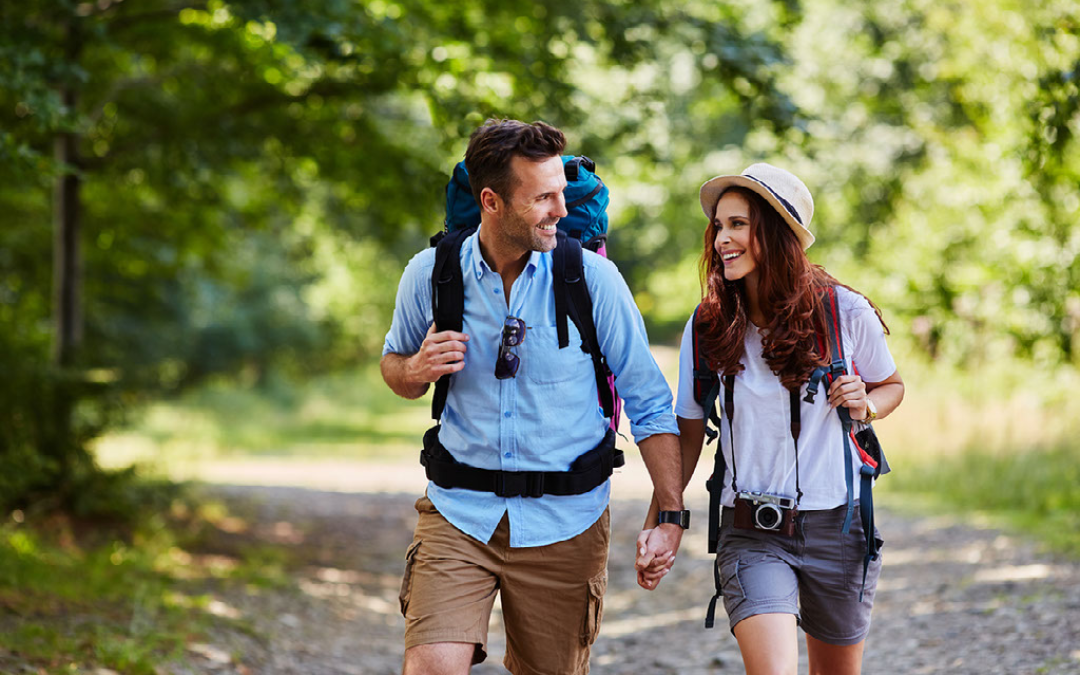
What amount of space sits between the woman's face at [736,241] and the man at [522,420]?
0.33 m

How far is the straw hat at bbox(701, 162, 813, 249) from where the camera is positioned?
3.57 meters

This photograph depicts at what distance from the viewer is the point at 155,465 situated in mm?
10125

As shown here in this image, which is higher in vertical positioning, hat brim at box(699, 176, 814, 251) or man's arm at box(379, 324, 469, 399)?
hat brim at box(699, 176, 814, 251)

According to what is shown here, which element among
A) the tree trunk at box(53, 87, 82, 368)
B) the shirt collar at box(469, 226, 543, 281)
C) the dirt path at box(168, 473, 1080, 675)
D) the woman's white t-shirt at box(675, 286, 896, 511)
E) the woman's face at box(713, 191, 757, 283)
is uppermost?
the tree trunk at box(53, 87, 82, 368)

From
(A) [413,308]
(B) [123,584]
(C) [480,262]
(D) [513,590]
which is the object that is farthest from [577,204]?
(B) [123,584]

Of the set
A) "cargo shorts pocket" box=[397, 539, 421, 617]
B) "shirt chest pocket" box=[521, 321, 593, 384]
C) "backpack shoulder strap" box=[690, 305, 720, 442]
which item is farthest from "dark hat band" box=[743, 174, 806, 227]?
"cargo shorts pocket" box=[397, 539, 421, 617]

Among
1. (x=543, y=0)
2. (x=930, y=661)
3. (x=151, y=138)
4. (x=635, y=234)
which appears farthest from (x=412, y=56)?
(x=635, y=234)

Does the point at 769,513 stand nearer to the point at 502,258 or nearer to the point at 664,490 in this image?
the point at 664,490

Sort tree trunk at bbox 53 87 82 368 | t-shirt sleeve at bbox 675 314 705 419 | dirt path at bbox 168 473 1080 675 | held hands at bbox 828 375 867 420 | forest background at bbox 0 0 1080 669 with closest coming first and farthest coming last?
held hands at bbox 828 375 867 420 → t-shirt sleeve at bbox 675 314 705 419 → dirt path at bbox 168 473 1080 675 → forest background at bbox 0 0 1080 669 → tree trunk at bbox 53 87 82 368

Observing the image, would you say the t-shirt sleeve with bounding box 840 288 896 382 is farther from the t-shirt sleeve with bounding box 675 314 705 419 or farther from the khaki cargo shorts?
the khaki cargo shorts

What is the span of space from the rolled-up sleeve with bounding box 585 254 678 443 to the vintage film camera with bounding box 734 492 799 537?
0.31 m

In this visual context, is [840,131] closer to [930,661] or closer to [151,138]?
[151,138]

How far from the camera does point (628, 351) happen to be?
11.7ft

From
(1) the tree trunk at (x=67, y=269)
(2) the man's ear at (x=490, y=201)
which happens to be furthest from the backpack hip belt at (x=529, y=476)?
(1) the tree trunk at (x=67, y=269)
